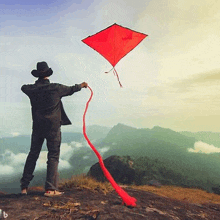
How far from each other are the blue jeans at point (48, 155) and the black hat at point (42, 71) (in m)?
1.33

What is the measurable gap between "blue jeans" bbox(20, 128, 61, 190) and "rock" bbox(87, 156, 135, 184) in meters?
8.38

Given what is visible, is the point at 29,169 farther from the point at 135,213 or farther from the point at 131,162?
the point at 131,162

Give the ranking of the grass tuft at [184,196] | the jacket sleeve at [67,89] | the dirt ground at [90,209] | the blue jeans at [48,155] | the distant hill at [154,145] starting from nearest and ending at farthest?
1. the dirt ground at [90,209]
2. the blue jeans at [48,155]
3. the jacket sleeve at [67,89]
4. the grass tuft at [184,196]
5. the distant hill at [154,145]

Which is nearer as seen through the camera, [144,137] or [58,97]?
[58,97]

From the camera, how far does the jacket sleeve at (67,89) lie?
17.4ft

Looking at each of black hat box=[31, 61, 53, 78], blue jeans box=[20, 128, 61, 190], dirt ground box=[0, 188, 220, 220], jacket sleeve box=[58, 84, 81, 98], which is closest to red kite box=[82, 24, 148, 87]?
black hat box=[31, 61, 53, 78]

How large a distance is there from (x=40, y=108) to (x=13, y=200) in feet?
6.69

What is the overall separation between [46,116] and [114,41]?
14.0 feet

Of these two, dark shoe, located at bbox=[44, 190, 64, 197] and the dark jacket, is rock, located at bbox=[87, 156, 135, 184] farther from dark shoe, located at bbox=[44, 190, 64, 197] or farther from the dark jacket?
the dark jacket

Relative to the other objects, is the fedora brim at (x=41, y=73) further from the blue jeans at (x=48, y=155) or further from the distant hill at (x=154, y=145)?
the distant hill at (x=154, y=145)

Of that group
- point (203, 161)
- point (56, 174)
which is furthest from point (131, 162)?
point (203, 161)

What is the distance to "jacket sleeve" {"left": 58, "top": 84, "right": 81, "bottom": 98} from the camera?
529 cm

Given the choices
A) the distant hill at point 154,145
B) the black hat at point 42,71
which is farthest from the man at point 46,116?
the distant hill at point 154,145

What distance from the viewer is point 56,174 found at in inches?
206
